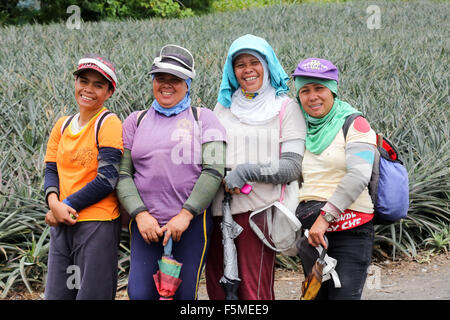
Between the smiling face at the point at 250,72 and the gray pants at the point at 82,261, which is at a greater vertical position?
the smiling face at the point at 250,72

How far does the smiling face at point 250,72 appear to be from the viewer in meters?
2.80

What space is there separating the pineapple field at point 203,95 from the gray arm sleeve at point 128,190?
125 centimetres

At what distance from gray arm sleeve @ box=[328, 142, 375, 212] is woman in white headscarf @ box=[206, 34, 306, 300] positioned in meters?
0.27

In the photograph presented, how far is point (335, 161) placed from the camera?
2631 mm

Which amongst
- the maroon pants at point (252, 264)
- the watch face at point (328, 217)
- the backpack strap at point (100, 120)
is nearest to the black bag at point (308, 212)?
the watch face at point (328, 217)

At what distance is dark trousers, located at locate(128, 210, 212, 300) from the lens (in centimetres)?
266

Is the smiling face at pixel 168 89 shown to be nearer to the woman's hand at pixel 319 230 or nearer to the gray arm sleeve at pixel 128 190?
the gray arm sleeve at pixel 128 190

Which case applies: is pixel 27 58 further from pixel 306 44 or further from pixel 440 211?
pixel 440 211

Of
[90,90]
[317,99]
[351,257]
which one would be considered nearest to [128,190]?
[90,90]

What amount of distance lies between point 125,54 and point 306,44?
3186 millimetres

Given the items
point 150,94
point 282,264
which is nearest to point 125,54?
point 150,94

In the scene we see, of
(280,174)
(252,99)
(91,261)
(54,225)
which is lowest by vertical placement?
(91,261)

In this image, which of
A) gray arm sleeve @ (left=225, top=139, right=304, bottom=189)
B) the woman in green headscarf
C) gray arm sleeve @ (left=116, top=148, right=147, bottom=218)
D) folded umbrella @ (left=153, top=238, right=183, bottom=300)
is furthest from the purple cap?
folded umbrella @ (left=153, top=238, right=183, bottom=300)

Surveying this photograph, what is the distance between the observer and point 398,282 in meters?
4.00
